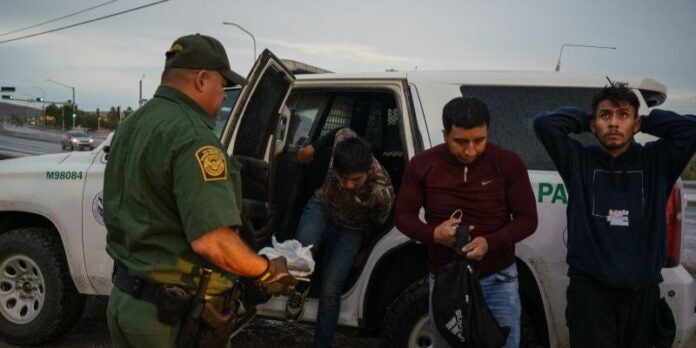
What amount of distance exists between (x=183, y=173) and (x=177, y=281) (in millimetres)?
389

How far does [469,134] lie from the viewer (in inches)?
99.7

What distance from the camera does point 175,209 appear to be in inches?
74.6

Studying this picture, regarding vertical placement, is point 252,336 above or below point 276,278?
below

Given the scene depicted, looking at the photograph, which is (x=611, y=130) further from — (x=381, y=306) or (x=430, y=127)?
(x=381, y=306)

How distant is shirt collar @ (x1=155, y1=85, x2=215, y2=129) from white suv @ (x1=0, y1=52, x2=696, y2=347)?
1058 millimetres

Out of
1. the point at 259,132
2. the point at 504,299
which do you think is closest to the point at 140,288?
the point at 504,299

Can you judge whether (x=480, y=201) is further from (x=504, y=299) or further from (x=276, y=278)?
(x=276, y=278)

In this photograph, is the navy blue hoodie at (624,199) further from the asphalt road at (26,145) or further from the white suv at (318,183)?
the asphalt road at (26,145)

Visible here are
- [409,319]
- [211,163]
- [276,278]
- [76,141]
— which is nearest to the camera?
[211,163]

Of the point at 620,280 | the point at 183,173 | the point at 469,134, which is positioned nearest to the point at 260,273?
the point at 183,173

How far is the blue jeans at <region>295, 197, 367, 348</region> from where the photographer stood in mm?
3369

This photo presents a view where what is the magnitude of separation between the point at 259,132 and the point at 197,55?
1744 mm

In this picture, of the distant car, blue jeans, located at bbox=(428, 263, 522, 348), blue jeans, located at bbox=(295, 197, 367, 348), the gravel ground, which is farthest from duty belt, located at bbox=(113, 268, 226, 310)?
the distant car

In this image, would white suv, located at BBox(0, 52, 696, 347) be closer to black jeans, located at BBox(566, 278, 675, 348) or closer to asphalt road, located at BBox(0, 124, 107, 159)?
black jeans, located at BBox(566, 278, 675, 348)
